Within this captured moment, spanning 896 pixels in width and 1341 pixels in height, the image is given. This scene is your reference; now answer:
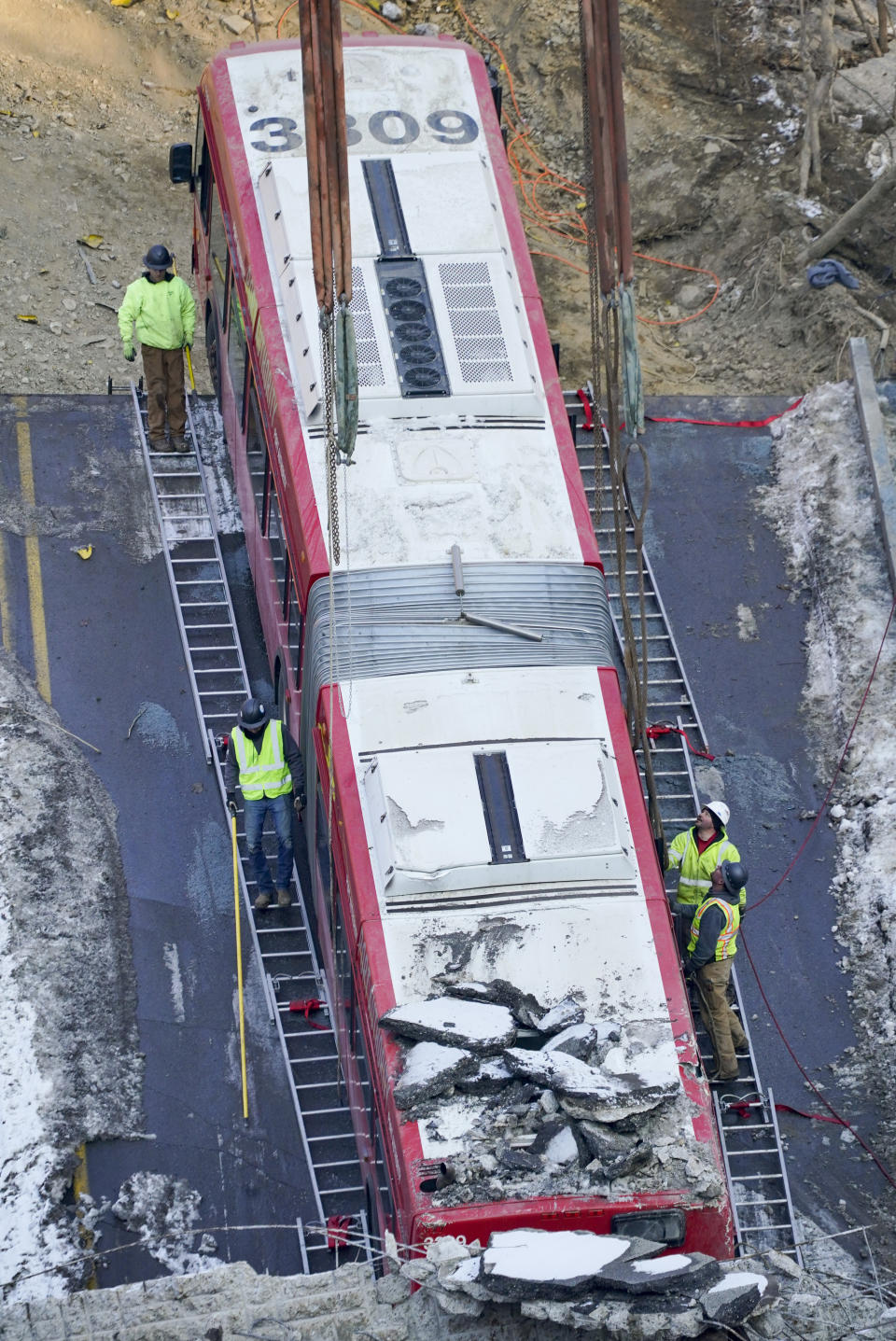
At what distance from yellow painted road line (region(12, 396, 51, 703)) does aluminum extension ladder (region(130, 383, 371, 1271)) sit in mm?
1059

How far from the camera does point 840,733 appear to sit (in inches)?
Result: 649

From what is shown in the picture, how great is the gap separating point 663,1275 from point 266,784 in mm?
5253

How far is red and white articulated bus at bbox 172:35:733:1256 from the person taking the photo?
38.3 feet

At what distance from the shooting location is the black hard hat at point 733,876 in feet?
44.8

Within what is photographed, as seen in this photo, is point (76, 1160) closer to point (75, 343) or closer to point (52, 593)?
point (52, 593)

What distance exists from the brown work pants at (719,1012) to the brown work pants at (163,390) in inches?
290

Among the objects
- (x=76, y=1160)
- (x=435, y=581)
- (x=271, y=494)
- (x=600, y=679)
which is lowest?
(x=76, y=1160)

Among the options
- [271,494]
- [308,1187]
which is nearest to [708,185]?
[271,494]

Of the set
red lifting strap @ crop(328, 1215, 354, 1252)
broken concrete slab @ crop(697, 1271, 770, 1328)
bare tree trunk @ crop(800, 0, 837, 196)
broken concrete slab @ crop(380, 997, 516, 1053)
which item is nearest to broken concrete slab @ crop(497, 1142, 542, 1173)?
broken concrete slab @ crop(380, 997, 516, 1053)

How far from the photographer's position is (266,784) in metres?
14.4

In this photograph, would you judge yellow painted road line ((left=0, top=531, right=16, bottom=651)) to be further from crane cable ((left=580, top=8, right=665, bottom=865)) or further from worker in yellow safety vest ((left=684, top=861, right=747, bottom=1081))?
worker in yellow safety vest ((left=684, top=861, right=747, bottom=1081))

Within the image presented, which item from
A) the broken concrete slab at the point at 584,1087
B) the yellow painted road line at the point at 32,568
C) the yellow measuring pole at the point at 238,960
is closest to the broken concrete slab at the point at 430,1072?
the broken concrete slab at the point at 584,1087

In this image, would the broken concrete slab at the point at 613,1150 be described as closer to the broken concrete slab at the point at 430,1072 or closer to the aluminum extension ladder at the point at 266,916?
the broken concrete slab at the point at 430,1072

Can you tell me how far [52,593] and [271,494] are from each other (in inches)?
106
